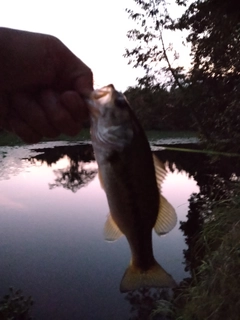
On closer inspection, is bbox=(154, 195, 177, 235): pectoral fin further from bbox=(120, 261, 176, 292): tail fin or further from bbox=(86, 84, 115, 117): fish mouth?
bbox=(86, 84, 115, 117): fish mouth

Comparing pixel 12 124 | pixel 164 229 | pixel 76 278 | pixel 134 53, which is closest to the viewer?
pixel 164 229

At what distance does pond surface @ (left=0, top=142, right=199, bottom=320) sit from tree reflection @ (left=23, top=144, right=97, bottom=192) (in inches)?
11.2

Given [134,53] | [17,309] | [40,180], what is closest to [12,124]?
[17,309]

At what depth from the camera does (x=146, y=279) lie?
2.08m

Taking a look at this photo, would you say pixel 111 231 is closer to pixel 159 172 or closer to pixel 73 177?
pixel 159 172

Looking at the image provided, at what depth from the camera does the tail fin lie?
206 cm

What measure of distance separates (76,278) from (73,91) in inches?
267

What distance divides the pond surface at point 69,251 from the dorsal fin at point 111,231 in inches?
84.9

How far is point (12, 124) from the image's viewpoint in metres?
2.42

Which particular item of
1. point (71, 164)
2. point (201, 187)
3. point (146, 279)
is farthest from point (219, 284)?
point (71, 164)

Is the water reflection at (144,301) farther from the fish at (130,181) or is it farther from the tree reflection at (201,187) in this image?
the fish at (130,181)

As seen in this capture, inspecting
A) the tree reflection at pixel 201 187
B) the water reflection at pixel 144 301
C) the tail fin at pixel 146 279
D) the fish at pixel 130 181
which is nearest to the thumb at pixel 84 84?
the fish at pixel 130 181

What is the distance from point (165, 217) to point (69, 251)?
7906mm

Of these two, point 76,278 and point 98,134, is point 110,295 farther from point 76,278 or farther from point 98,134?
point 98,134
